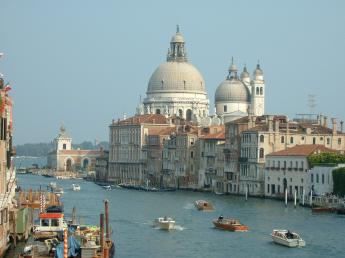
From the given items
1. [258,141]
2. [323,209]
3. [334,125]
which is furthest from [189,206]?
[334,125]

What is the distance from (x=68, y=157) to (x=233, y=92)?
128 ft

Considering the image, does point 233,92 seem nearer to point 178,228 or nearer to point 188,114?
point 188,114

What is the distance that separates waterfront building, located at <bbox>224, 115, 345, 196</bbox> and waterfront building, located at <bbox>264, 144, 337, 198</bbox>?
1.67m

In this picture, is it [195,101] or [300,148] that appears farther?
[195,101]

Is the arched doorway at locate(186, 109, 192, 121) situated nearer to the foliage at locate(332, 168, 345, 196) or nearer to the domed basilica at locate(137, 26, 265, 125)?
the domed basilica at locate(137, 26, 265, 125)

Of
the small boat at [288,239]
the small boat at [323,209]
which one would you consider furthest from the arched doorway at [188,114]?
the small boat at [288,239]

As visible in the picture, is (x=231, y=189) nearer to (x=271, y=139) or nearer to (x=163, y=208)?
(x=271, y=139)

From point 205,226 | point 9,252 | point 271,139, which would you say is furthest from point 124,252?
point 271,139

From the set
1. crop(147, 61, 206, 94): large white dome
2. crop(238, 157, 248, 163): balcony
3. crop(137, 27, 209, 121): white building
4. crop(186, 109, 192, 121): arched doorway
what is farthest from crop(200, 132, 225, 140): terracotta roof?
crop(147, 61, 206, 94): large white dome

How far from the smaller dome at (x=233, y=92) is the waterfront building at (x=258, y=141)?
93.8 feet

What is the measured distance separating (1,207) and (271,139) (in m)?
41.0

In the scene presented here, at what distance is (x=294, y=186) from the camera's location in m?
60.9

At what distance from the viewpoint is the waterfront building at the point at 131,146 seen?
9375 centimetres

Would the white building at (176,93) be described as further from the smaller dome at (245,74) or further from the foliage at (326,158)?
the foliage at (326,158)
